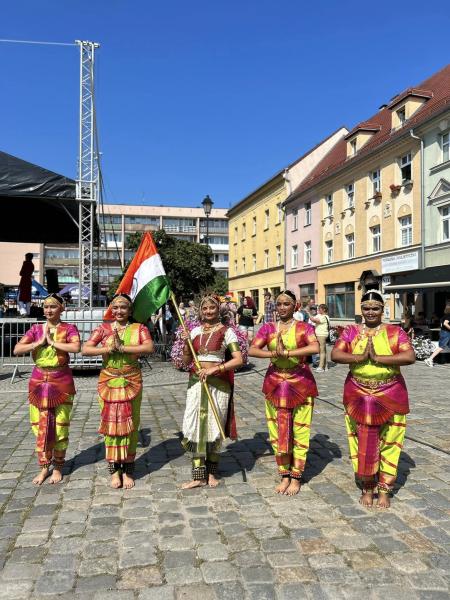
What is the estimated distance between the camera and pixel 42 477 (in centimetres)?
465

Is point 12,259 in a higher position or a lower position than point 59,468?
higher

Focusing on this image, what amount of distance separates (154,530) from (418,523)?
1.92 metres

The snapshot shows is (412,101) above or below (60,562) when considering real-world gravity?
above

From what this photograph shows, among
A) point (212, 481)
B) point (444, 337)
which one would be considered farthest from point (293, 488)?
point (444, 337)

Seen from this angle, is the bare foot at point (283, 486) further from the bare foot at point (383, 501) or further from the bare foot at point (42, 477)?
the bare foot at point (42, 477)

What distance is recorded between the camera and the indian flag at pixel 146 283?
17.2ft

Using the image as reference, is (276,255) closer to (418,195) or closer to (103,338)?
(418,195)

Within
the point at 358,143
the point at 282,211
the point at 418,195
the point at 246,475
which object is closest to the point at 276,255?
the point at 282,211

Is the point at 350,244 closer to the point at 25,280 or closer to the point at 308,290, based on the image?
the point at 308,290

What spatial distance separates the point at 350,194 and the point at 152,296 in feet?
A: 83.6

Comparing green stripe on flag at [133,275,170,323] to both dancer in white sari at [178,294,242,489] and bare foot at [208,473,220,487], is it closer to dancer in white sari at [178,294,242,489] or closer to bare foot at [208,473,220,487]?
dancer in white sari at [178,294,242,489]

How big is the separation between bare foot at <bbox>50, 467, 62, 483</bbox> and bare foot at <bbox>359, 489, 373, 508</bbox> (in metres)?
2.68

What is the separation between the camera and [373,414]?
155 inches

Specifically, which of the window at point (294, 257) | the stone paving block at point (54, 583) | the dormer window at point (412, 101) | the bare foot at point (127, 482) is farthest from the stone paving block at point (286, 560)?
the window at point (294, 257)
